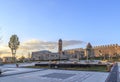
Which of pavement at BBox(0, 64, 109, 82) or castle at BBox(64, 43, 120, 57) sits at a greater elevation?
castle at BBox(64, 43, 120, 57)

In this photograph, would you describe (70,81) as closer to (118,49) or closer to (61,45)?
(61,45)

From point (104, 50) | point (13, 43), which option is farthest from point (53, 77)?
point (104, 50)

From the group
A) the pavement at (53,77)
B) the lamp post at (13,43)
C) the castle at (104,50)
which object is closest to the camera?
the pavement at (53,77)

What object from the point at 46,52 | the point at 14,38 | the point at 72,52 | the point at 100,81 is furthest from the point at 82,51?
the point at 100,81

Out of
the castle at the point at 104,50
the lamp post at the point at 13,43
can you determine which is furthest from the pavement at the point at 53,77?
the castle at the point at 104,50

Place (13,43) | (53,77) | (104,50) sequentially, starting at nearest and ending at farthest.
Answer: (53,77) → (13,43) → (104,50)

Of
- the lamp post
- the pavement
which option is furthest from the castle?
the pavement

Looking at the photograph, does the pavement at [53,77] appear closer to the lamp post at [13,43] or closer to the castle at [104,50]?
the lamp post at [13,43]

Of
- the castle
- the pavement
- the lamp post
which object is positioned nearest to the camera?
the pavement

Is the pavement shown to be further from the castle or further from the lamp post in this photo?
the castle

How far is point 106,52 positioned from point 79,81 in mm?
145777

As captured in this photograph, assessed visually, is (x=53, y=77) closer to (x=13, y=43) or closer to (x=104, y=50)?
(x=13, y=43)

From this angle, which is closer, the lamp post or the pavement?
the pavement

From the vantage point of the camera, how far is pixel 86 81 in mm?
21219
